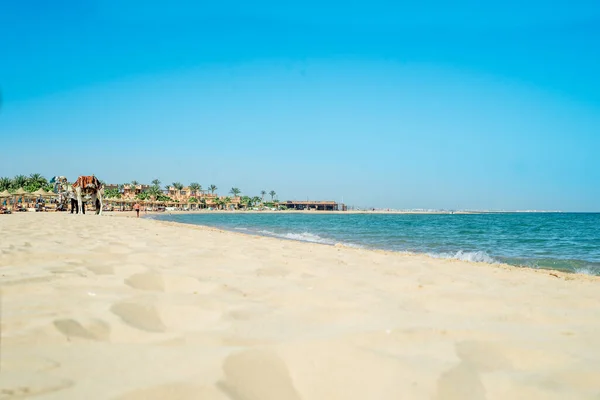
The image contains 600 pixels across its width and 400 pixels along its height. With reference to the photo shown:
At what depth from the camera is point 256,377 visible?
4.30 ft

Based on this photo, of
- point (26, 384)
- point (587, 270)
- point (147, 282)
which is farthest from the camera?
point (587, 270)

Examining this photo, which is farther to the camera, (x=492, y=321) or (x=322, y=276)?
(x=322, y=276)

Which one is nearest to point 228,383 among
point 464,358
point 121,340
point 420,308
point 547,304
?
point 121,340

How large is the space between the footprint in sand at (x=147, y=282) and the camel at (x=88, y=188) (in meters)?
20.5

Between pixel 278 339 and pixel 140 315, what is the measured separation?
0.76 m

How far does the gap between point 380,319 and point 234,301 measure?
0.87m

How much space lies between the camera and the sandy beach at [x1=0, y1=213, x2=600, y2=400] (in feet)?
4.11

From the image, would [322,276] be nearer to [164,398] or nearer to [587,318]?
[587,318]

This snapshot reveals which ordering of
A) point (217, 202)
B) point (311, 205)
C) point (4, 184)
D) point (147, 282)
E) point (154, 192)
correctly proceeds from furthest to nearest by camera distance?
point (311, 205) → point (217, 202) → point (154, 192) → point (4, 184) → point (147, 282)

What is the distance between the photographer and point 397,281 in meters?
3.35

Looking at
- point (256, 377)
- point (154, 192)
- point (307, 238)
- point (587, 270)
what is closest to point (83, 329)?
point (256, 377)

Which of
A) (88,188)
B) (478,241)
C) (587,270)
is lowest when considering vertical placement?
(478,241)

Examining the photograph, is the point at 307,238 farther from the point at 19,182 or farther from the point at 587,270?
the point at 19,182

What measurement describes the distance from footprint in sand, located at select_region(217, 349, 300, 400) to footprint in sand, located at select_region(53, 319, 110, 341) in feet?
2.02
